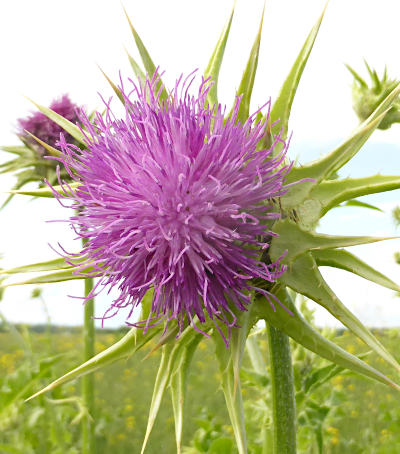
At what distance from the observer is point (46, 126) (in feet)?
16.9

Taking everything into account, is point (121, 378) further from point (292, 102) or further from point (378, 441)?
point (292, 102)

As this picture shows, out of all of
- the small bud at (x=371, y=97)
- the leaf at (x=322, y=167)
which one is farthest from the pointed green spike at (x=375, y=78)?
the leaf at (x=322, y=167)

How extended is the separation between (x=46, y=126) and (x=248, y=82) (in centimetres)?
316

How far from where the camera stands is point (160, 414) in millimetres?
7684

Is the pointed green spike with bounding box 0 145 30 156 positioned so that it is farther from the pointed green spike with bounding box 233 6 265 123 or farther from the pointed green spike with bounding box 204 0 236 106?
the pointed green spike with bounding box 233 6 265 123

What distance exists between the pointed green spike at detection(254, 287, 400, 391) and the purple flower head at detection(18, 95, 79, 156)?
315 centimetres

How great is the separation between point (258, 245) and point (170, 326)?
581 mm

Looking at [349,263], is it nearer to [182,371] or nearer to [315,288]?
[315,288]

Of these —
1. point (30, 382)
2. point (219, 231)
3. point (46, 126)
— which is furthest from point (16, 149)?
point (219, 231)

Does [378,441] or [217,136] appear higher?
[217,136]

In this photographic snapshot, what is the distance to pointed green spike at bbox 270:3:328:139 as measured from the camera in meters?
2.50

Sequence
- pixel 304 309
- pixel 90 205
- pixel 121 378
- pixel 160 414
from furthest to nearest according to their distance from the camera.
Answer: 1. pixel 121 378
2. pixel 160 414
3. pixel 304 309
4. pixel 90 205

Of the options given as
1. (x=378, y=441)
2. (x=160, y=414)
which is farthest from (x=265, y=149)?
(x=160, y=414)

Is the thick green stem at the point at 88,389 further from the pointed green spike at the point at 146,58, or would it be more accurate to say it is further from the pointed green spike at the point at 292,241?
the pointed green spike at the point at 292,241
